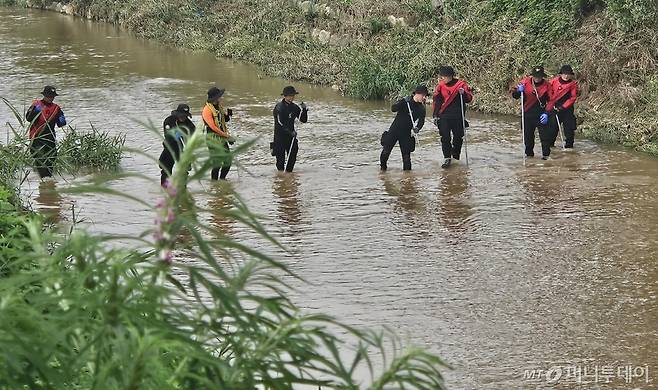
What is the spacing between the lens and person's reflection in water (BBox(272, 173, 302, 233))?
1205cm

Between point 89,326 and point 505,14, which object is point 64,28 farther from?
point 89,326

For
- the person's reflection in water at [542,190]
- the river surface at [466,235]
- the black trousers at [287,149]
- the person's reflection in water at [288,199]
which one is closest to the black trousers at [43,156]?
the river surface at [466,235]

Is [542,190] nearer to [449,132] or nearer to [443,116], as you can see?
[449,132]

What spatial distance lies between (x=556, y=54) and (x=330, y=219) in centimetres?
987

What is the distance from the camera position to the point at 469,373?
283 inches

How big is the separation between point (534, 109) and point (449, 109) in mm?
1406

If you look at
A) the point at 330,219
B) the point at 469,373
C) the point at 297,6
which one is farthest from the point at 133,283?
the point at 297,6

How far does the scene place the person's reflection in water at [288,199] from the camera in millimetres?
12045

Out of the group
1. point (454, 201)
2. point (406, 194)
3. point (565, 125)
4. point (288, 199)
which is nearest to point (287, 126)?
point (288, 199)

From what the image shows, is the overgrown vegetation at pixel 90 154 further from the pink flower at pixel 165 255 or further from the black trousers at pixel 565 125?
the pink flower at pixel 165 255

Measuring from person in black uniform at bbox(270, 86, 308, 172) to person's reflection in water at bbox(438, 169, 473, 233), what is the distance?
2.34 meters

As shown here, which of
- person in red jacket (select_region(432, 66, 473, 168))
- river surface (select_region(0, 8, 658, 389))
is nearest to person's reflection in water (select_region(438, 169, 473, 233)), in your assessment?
river surface (select_region(0, 8, 658, 389))

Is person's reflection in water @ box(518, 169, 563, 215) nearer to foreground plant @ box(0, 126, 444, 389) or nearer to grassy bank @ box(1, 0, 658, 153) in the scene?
grassy bank @ box(1, 0, 658, 153)

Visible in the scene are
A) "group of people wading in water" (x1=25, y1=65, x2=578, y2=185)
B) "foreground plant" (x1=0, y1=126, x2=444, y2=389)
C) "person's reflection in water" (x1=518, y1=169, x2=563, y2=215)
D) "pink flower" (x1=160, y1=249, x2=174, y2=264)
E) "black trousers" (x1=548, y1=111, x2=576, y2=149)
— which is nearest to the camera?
"foreground plant" (x1=0, y1=126, x2=444, y2=389)
